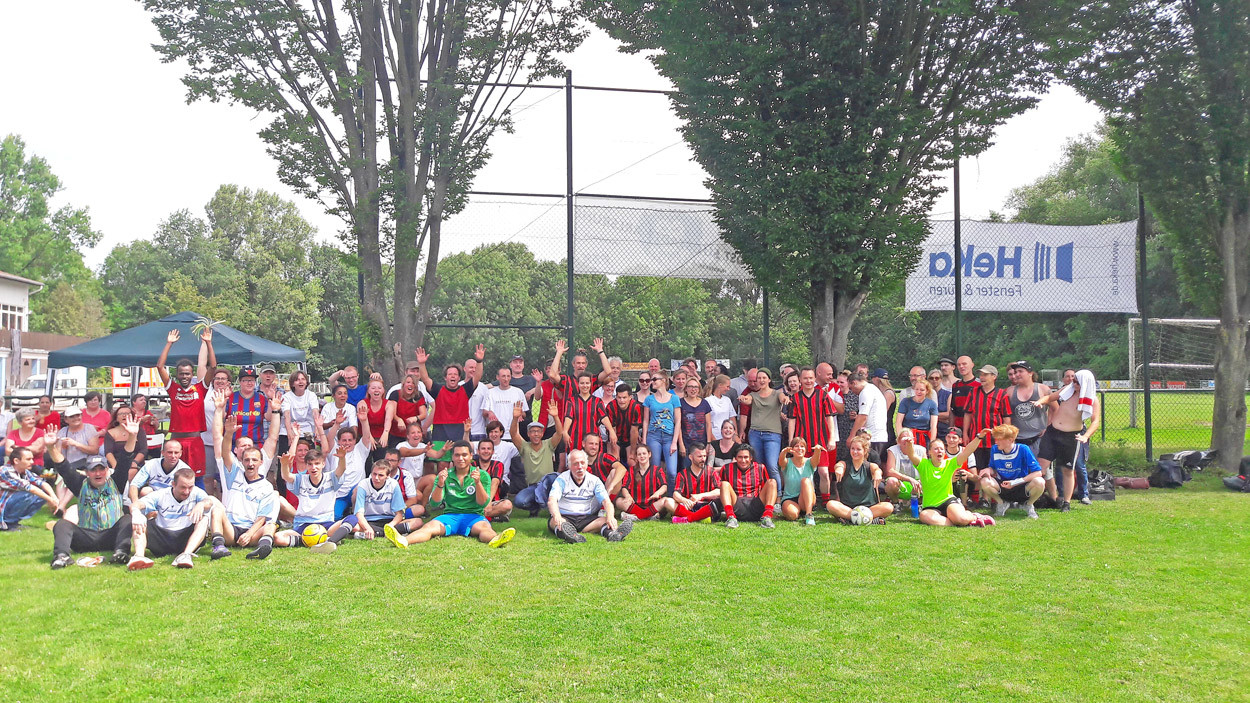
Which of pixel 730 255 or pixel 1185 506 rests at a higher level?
pixel 730 255

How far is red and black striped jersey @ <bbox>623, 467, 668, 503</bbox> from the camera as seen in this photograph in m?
8.86

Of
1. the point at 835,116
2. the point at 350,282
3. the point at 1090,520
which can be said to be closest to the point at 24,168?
the point at 350,282

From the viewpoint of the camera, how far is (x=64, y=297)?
1802 inches

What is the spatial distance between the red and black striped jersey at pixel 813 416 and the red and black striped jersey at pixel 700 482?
1126mm

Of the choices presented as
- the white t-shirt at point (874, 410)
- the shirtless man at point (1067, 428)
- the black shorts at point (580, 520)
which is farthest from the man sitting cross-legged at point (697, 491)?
the shirtless man at point (1067, 428)

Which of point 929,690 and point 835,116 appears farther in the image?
point 835,116

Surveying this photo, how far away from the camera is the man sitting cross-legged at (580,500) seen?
797 centimetres

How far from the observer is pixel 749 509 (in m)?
8.63

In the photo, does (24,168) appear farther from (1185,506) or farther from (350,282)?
(1185,506)

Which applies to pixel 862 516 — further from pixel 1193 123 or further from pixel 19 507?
pixel 19 507

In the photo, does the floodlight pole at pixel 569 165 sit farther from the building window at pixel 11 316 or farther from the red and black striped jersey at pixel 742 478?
the building window at pixel 11 316

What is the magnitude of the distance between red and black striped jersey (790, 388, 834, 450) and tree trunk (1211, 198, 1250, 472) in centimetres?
679

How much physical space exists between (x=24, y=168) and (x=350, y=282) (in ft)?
62.1

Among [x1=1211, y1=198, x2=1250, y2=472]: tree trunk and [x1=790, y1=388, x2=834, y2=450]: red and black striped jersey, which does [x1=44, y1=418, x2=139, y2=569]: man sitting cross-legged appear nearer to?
[x1=790, y1=388, x2=834, y2=450]: red and black striped jersey
